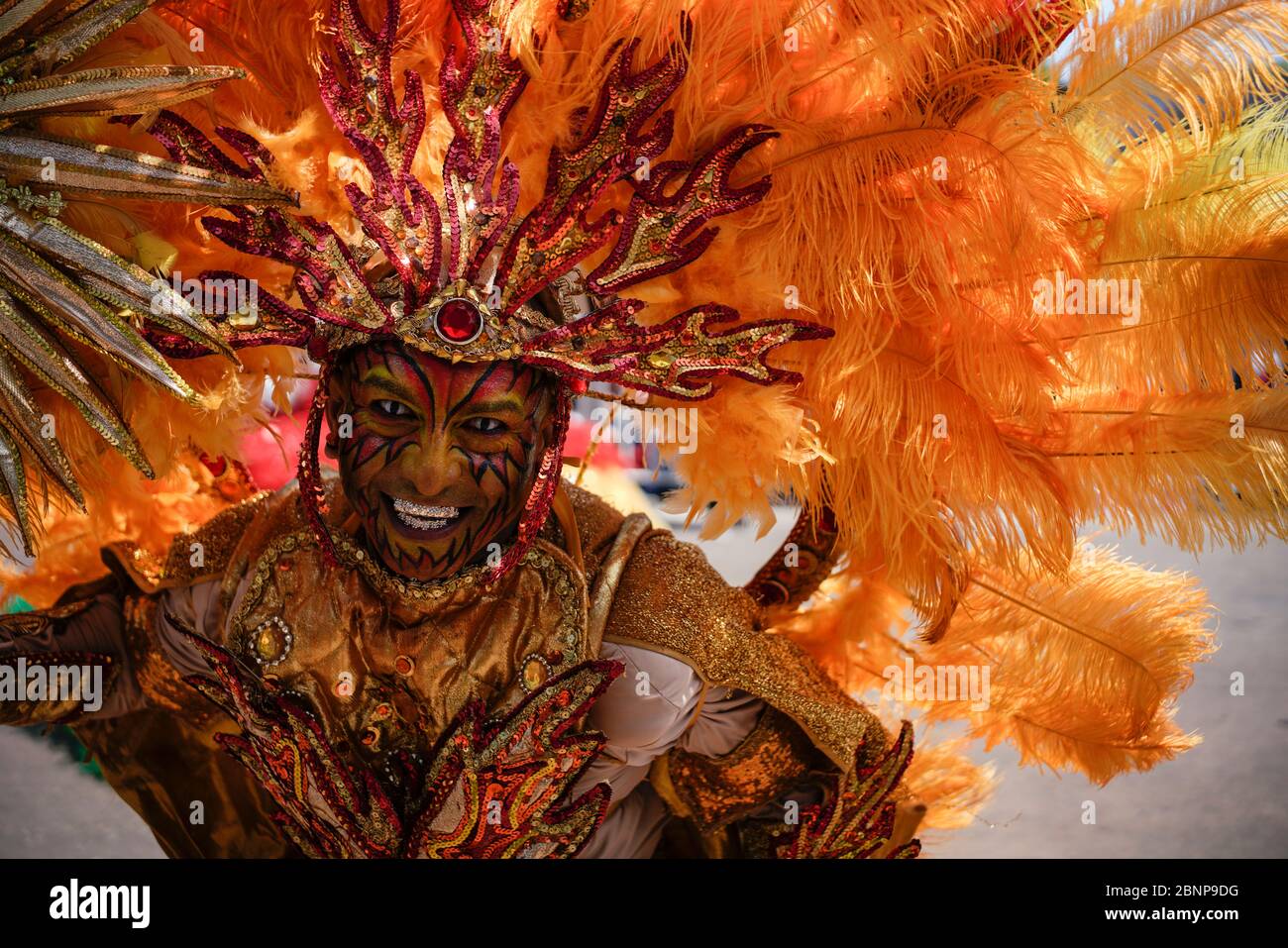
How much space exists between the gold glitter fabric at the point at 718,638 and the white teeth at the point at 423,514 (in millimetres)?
330

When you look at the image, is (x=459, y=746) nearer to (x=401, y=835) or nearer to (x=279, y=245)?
(x=401, y=835)

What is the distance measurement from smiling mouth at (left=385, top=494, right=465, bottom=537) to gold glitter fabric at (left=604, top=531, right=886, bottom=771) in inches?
12.8

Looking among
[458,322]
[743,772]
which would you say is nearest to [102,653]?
[458,322]

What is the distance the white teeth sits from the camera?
5.79 feet

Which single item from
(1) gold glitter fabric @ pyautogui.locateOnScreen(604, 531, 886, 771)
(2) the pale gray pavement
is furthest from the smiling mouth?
(2) the pale gray pavement

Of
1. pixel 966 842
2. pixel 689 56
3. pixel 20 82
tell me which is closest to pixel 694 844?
pixel 966 842

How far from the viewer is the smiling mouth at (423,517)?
1.76m

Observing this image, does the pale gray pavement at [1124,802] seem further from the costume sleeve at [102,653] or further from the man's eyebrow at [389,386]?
the man's eyebrow at [389,386]

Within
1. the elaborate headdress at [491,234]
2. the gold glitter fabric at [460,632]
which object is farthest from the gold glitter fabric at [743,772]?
the elaborate headdress at [491,234]

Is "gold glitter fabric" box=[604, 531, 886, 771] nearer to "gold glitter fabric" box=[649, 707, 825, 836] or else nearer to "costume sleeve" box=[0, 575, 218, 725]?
"gold glitter fabric" box=[649, 707, 825, 836]

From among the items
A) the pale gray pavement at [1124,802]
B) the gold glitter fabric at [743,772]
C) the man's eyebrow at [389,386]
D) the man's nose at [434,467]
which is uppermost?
the man's eyebrow at [389,386]

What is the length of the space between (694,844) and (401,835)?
0.61 m

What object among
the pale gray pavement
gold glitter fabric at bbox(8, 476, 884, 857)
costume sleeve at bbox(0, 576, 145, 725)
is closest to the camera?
gold glitter fabric at bbox(8, 476, 884, 857)

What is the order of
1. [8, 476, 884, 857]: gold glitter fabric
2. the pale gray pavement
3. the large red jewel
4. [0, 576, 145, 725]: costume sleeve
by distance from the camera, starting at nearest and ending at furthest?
the large red jewel
[8, 476, 884, 857]: gold glitter fabric
[0, 576, 145, 725]: costume sleeve
the pale gray pavement
